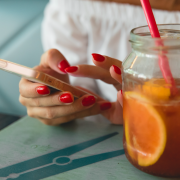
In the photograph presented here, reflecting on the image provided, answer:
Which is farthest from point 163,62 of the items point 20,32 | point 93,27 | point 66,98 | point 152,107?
point 20,32

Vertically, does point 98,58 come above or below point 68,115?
above

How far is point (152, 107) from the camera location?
0.73ft

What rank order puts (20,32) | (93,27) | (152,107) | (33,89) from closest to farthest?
(152,107)
(33,89)
(93,27)
(20,32)

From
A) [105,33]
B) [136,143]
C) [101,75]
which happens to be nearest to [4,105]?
[105,33]

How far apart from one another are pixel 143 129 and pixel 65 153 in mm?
127

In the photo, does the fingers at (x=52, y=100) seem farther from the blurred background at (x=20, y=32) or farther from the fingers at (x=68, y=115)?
the blurred background at (x=20, y=32)

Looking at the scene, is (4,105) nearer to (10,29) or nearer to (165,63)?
(10,29)

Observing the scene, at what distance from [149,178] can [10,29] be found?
80 centimetres

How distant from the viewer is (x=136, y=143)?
0.25 metres

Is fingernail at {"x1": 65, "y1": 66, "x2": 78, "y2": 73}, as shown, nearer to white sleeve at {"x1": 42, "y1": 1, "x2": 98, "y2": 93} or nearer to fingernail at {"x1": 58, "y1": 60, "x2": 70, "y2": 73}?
fingernail at {"x1": 58, "y1": 60, "x2": 70, "y2": 73}

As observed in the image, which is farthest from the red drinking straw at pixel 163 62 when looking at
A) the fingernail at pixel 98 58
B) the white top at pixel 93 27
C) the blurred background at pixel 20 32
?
the blurred background at pixel 20 32

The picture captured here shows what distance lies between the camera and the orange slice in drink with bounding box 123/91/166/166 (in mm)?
226

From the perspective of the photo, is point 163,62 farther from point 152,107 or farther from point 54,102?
point 54,102

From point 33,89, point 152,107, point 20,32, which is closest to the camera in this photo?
point 152,107
